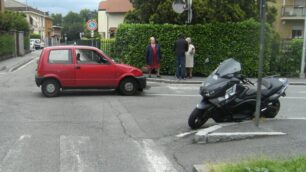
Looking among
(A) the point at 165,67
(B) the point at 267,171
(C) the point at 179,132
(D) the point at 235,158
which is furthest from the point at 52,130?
(A) the point at 165,67

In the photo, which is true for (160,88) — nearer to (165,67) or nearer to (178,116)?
(165,67)

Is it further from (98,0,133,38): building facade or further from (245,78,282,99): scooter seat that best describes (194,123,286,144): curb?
(98,0,133,38): building facade

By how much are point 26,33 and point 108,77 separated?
1357 inches

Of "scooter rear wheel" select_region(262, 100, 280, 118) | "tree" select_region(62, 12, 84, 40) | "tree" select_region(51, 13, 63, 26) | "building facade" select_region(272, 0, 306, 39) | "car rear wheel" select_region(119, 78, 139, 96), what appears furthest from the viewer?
"tree" select_region(51, 13, 63, 26)

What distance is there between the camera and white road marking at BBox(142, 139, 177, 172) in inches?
243

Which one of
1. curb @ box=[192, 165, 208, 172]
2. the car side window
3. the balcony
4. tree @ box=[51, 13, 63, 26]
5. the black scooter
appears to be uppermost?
tree @ box=[51, 13, 63, 26]

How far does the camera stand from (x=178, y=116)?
1046 centimetres

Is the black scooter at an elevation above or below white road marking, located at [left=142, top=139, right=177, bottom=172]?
above

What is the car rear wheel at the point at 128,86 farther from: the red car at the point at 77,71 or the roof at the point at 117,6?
the roof at the point at 117,6

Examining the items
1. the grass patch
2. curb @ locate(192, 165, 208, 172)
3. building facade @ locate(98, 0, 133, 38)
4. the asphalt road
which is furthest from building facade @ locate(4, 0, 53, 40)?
the grass patch

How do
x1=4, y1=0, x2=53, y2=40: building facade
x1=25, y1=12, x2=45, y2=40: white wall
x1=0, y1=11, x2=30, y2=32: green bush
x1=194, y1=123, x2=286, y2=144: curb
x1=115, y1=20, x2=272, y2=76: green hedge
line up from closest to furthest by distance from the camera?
1. x1=194, y1=123, x2=286, y2=144: curb
2. x1=115, y1=20, x2=272, y2=76: green hedge
3. x1=0, y1=11, x2=30, y2=32: green bush
4. x1=4, y1=0, x2=53, y2=40: building facade
5. x1=25, y1=12, x2=45, y2=40: white wall

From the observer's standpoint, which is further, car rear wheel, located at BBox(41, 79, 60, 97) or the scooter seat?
car rear wheel, located at BBox(41, 79, 60, 97)

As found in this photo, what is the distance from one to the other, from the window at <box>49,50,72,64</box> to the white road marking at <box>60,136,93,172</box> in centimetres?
580

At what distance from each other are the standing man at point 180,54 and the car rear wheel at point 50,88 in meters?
6.51
